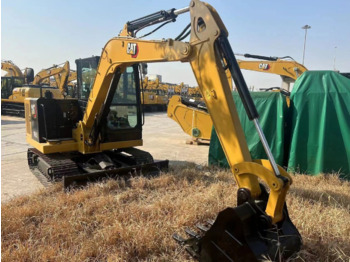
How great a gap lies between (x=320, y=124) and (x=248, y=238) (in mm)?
3950

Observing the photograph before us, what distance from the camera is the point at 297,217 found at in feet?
10.6

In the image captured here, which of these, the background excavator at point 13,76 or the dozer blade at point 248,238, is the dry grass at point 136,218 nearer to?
the dozer blade at point 248,238

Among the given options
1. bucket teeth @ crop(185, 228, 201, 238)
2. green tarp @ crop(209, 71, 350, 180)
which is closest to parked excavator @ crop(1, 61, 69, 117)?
green tarp @ crop(209, 71, 350, 180)

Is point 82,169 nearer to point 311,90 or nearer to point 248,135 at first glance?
point 248,135

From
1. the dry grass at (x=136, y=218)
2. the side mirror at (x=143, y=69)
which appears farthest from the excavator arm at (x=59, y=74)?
the dry grass at (x=136, y=218)

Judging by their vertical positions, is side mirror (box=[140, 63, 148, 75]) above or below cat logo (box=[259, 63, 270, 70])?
below

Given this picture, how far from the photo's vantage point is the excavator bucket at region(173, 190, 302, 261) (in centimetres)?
222

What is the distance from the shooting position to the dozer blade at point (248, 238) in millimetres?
2221

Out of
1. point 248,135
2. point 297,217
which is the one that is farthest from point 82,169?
point 297,217

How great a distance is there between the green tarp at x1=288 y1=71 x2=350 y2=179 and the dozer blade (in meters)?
3.38

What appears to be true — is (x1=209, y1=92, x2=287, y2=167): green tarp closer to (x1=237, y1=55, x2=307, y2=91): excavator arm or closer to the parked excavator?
(x1=237, y1=55, x2=307, y2=91): excavator arm

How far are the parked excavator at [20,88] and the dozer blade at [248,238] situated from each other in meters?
15.7

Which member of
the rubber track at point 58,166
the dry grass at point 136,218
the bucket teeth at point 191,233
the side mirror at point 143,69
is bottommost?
the dry grass at point 136,218

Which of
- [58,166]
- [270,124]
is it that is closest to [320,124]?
[270,124]
